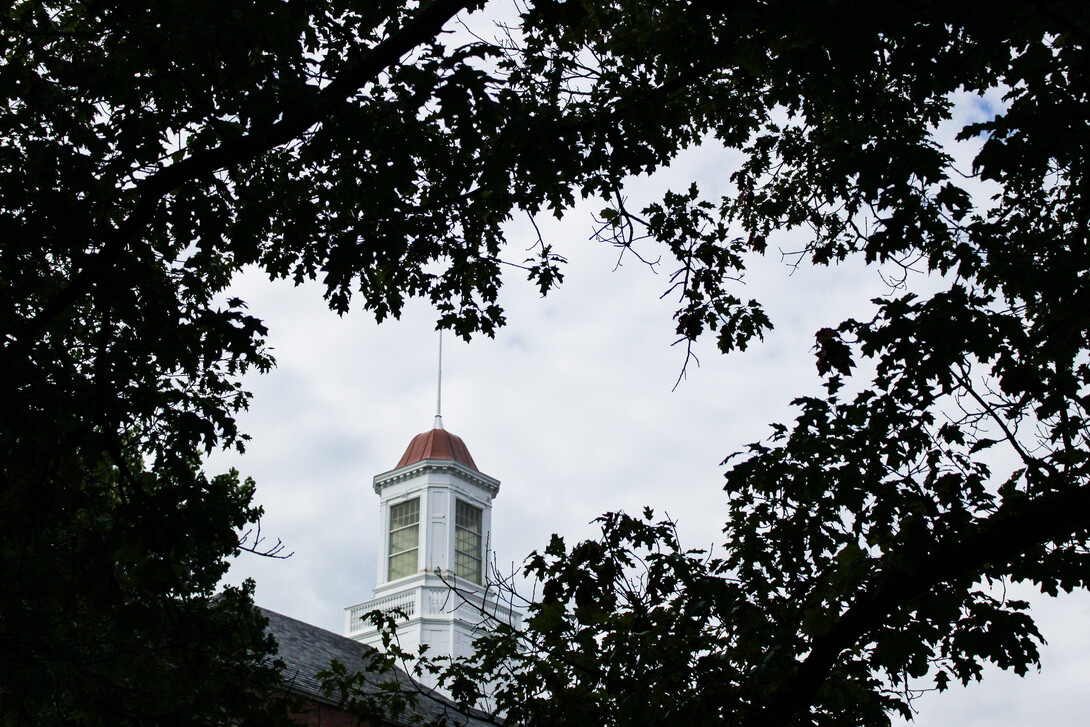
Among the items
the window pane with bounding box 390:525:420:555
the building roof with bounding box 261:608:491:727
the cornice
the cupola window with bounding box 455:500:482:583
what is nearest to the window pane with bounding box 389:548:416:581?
the window pane with bounding box 390:525:420:555

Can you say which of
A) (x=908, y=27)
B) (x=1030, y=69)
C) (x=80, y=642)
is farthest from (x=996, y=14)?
(x=80, y=642)

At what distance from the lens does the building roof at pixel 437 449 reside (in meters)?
43.7

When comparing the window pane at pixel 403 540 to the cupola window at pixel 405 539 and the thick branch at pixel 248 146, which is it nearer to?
the cupola window at pixel 405 539

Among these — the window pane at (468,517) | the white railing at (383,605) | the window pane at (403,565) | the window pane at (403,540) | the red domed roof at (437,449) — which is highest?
the red domed roof at (437,449)

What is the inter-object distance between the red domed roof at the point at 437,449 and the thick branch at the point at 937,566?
120 feet

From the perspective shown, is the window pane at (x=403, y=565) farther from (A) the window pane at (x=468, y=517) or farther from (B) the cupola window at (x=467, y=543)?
(A) the window pane at (x=468, y=517)

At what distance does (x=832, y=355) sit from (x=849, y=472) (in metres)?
0.93

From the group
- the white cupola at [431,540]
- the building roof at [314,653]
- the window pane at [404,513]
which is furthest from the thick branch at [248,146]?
the window pane at [404,513]

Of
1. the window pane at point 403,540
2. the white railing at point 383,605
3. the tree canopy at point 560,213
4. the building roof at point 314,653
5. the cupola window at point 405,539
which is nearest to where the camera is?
the tree canopy at point 560,213

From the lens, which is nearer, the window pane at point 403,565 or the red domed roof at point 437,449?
the window pane at point 403,565

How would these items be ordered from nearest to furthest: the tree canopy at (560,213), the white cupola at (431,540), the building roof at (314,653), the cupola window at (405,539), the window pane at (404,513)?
the tree canopy at (560,213)
the building roof at (314,653)
the white cupola at (431,540)
the cupola window at (405,539)
the window pane at (404,513)

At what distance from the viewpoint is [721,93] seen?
875 centimetres

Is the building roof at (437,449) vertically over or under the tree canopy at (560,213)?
over

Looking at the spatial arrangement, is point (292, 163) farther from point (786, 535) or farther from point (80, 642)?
Result: point (786, 535)
